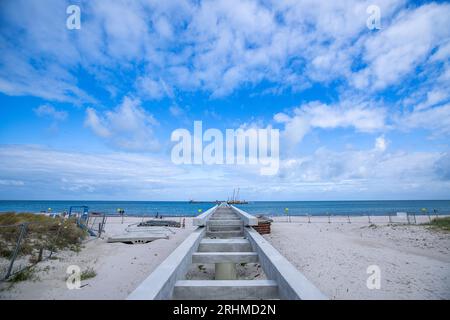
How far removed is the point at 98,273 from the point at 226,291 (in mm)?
6259

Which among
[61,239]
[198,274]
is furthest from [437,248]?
[61,239]

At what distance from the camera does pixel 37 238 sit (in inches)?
439

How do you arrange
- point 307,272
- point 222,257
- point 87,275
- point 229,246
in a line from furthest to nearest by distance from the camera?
1. point 307,272
2. point 87,275
3. point 229,246
4. point 222,257

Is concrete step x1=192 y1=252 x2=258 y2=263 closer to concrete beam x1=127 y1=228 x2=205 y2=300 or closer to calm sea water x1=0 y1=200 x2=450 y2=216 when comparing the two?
concrete beam x1=127 y1=228 x2=205 y2=300

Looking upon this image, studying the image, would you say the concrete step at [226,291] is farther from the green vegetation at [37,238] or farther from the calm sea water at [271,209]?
the calm sea water at [271,209]

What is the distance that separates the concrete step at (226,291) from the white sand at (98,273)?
3.55m

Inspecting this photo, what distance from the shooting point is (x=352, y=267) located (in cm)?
870

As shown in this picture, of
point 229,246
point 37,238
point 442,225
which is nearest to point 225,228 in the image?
point 229,246

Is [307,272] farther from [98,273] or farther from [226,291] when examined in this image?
[98,273]

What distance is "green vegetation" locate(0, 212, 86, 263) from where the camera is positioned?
30.3 ft

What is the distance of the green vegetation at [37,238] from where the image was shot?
30.3 ft

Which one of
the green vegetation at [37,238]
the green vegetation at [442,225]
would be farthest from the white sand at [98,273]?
the green vegetation at [442,225]

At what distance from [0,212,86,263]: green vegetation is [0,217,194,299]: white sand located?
2.40 ft

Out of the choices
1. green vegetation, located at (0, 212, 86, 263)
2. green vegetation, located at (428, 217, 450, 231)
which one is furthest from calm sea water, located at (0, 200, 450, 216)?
green vegetation, located at (0, 212, 86, 263)
